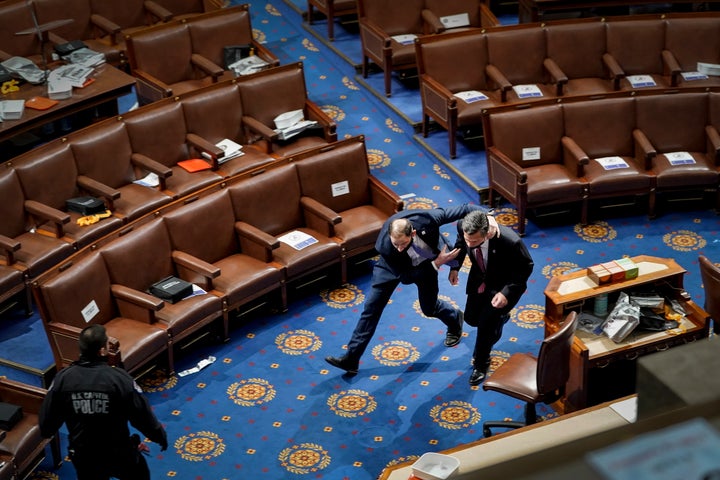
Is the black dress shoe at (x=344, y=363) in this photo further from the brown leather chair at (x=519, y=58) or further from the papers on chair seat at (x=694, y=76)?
the papers on chair seat at (x=694, y=76)

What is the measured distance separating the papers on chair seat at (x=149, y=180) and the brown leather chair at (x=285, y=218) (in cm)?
94

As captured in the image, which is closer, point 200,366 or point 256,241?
point 200,366

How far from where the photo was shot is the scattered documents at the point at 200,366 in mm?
6609

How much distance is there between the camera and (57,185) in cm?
740

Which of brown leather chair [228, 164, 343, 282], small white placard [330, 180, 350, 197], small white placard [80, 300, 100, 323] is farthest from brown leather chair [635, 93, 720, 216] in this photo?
small white placard [80, 300, 100, 323]

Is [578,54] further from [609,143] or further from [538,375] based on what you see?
[538,375]

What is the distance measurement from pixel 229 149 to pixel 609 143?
3.22 metres

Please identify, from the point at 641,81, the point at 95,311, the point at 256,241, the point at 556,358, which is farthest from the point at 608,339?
the point at 641,81

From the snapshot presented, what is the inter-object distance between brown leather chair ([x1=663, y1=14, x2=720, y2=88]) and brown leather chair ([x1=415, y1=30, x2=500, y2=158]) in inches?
69.2

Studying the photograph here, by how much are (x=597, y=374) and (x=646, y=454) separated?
17.1ft

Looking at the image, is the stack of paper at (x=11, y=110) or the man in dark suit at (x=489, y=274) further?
the stack of paper at (x=11, y=110)

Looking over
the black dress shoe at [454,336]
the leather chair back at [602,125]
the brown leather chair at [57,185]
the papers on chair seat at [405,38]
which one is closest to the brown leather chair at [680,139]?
the leather chair back at [602,125]

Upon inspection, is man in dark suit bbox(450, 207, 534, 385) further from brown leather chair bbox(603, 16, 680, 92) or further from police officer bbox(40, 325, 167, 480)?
brown leather chair bbox(603, 16, 680, 92)

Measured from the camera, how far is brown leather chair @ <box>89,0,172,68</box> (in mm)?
9656
